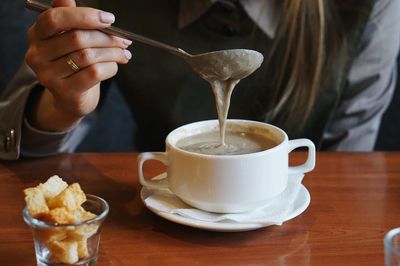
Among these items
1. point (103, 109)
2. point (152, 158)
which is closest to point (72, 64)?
point (152, 158)

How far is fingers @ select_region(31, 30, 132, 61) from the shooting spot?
2.80ft

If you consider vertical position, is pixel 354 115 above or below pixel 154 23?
below

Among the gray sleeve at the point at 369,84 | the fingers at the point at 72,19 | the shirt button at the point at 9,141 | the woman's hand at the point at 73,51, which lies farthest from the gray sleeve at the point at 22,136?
the gray sleeve at the point at 369,84

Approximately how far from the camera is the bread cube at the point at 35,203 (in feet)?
2.20

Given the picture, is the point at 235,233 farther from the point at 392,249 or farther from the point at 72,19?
the point at 72,19

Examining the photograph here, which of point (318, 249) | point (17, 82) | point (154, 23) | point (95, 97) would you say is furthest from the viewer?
point (154, 23)

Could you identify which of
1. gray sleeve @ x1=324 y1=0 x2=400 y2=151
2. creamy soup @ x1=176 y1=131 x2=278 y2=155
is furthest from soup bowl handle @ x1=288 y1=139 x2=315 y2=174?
gray sleeve @ x1=324 y1=0 x2=400 y2=151

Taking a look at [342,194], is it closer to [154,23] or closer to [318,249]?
[318,249]

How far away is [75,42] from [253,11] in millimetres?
503

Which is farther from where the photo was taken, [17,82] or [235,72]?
[17,82]

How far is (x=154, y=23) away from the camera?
131 cm

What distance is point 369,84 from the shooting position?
4.43 feet

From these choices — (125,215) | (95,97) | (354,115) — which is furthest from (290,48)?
(125,215)

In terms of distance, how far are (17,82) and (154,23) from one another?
0.99 ft
